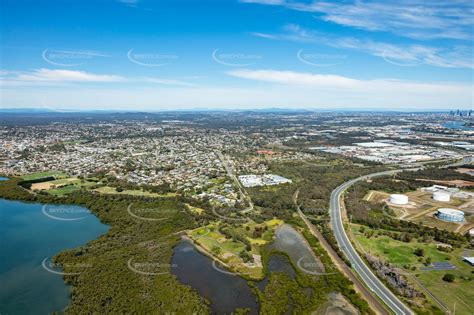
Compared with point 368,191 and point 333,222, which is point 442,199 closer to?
point 368,191

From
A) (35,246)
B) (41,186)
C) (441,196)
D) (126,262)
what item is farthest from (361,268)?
(41,186)

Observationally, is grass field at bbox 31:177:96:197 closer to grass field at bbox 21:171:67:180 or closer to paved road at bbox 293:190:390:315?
grass field at bbox 21:171:67:180

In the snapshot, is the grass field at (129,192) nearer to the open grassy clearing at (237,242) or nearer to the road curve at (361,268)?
the open grassy clearing at (237,242)

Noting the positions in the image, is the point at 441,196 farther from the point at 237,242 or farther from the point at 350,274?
the point at 237,242

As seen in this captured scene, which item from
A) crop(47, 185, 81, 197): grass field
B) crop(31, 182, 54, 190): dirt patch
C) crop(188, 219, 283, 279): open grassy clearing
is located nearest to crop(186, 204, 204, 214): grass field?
crop(188, 219, 283, 279): open grassy clearing

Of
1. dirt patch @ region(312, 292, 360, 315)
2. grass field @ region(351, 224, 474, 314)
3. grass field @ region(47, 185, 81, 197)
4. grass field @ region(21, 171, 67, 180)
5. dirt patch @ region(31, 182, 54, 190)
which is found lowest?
dirt patch @ region(312, 292, 360, 315)

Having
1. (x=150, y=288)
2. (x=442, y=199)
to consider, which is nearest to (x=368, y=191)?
(x=442, y=199)
